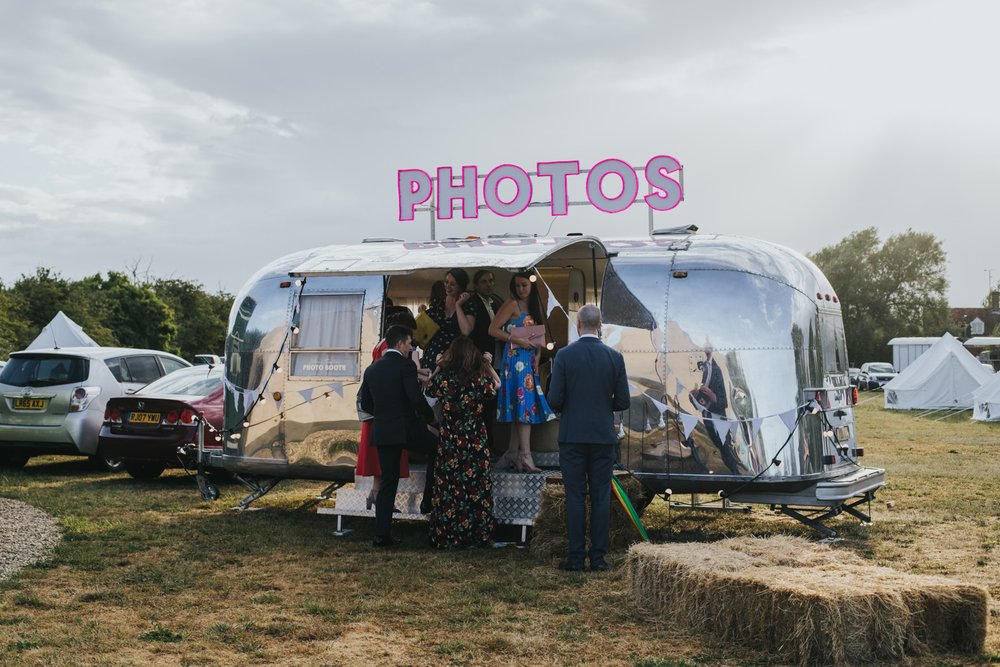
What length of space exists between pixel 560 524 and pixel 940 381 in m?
26.0

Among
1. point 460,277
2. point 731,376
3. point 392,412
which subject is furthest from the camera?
point 460,277

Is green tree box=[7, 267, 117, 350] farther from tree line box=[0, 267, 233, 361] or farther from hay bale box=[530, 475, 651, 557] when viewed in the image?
hay bale box=[530, 475, 651, 557]

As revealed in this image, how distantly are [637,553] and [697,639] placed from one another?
34.7 inches

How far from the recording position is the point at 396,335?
857 cm

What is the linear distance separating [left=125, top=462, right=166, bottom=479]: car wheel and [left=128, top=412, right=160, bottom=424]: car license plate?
97 centimetres

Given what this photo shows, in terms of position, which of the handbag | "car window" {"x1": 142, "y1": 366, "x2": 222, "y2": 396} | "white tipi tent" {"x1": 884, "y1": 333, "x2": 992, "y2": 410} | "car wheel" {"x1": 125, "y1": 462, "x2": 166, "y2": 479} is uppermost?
"white tipi tent" {"x1": 884, "y1": 333, "x2": 992, "y2": 410}

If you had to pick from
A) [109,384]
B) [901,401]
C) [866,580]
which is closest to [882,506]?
[866,580]

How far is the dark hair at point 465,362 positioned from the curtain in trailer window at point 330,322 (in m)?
1.20

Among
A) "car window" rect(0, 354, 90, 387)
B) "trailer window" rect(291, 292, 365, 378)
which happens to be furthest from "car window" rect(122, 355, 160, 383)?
"trailer window" rect(291, 292, 365, 378)

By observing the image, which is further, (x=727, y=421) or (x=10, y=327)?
Answer: (x=10, y=327)

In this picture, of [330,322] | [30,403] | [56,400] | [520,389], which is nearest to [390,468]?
[520,389]

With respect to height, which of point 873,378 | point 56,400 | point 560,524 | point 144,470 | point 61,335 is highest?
point 873,378

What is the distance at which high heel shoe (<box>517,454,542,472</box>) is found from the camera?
896 cm

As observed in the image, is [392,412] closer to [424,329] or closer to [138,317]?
[424,329]
